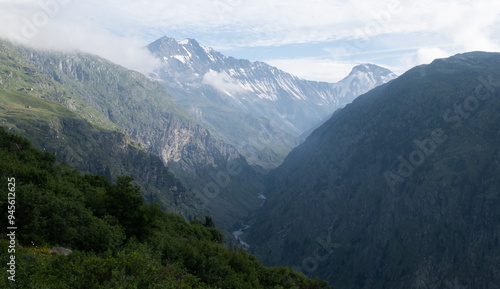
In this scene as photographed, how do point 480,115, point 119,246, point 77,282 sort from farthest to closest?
point 480,115 → point 119,246 → point 77,282

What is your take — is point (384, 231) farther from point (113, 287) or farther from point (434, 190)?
point (113, 287)

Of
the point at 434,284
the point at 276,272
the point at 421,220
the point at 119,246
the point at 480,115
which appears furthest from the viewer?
the point at 480,115

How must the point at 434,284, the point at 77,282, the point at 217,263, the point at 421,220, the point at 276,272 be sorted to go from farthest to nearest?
the point at 421,220 → the point at 434,284 → the point at 276,272 → the point at 217,263 → the point at 77,282

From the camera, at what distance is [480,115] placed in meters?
194

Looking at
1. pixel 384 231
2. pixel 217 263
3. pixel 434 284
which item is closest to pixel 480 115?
pixel 384 231

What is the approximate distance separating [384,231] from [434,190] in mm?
37600

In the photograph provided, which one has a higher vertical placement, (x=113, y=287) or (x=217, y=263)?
(x=113, y=287)

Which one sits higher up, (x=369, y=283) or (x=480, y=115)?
(x=480, y=115)

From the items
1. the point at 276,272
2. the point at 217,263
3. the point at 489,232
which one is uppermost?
the point at 217,263

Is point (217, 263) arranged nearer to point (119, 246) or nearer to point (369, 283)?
point (119, 246)

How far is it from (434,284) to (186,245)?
459ft

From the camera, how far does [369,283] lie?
178 metres

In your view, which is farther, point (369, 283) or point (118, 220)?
point (369, 283)

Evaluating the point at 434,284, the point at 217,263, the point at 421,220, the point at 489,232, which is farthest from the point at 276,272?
the point at 421,220
